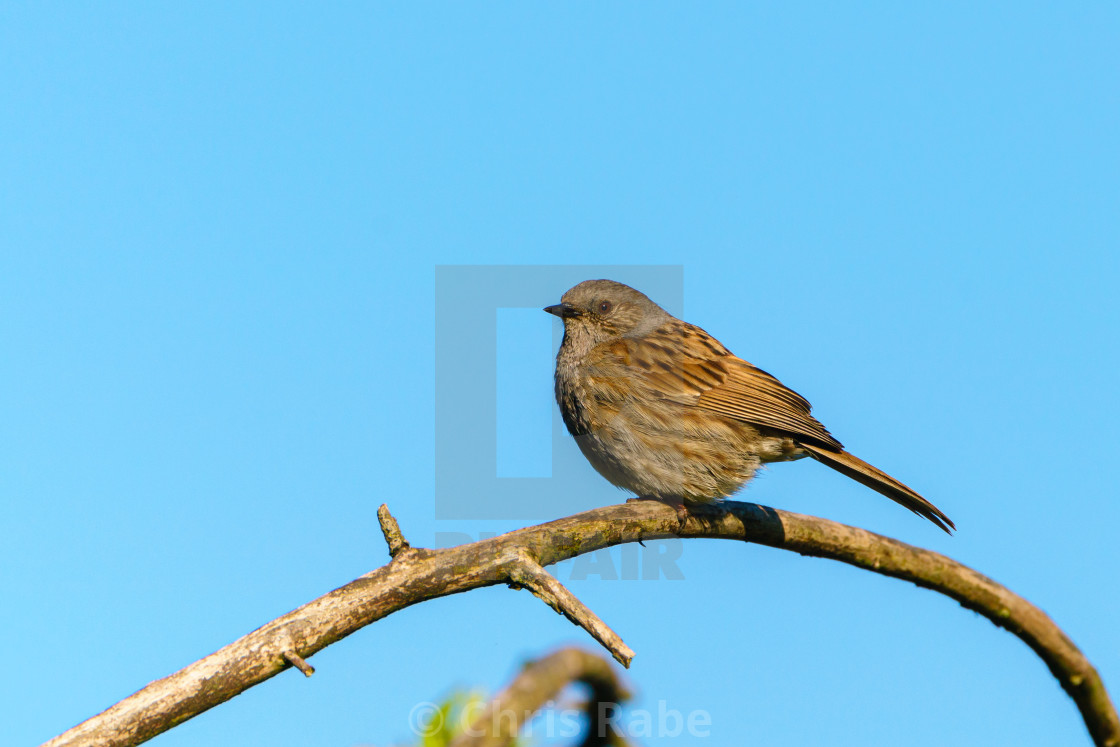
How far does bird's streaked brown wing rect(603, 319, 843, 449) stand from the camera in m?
6.80

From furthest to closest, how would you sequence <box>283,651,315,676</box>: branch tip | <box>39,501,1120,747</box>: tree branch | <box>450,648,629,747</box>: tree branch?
<box>283,651,315,676</box>: branch tip
<box>39,501,1120,747</box>: tree branch
<box>450,648,629,747</box>: tree branch

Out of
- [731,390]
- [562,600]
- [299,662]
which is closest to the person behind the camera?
[299,662]

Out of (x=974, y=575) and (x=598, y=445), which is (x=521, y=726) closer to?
(x=974, y=575)

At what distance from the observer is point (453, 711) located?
2451 mm

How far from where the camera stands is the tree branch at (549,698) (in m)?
1.46

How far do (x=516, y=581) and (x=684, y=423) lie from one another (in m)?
3.01

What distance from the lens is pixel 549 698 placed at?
5.73 feet

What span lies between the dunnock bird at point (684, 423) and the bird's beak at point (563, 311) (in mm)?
329

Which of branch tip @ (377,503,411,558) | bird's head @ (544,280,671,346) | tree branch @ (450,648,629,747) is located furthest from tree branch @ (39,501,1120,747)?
bird's head @ (544,280,671,346)

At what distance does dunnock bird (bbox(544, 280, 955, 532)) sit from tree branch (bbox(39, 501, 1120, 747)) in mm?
902

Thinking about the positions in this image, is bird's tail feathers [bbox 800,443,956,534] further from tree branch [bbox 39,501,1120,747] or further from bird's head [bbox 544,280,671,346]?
bird's head [bbox 544,280,671,346]

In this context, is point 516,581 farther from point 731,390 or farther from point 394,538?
point 731,390

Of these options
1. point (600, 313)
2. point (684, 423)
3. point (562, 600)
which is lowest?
point (562, 600)

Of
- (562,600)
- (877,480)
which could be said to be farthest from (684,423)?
(562,600)
